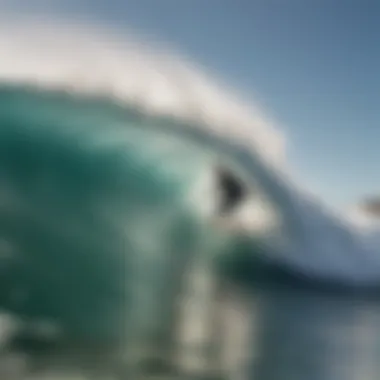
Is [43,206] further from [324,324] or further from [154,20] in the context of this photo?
[324,324]

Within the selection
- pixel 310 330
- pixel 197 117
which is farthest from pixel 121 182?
pixel 310 330

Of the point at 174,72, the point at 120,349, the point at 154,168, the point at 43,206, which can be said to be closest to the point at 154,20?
the point at 174,72

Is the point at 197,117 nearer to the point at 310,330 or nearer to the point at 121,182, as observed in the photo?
the point at 121,182

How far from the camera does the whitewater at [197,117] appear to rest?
133 cm

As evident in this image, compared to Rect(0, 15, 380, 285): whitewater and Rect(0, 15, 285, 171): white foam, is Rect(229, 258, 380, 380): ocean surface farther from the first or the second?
Rect(0, 15, 285, 171): white foam

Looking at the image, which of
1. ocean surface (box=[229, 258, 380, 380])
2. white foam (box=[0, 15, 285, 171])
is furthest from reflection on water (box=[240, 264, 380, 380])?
white foam (box=[0, 15, 285, 171])

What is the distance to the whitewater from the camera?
1.33 meters

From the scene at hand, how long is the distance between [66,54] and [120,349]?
21.4 inches

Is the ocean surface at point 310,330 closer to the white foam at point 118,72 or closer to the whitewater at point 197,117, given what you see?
the whitewater at point 197,117

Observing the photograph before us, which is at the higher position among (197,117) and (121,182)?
(197,117)

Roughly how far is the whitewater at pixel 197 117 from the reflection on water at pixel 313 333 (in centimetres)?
4

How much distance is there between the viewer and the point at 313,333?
4.28 ft

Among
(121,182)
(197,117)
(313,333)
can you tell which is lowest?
(313,333)

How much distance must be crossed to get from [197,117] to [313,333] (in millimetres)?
447
